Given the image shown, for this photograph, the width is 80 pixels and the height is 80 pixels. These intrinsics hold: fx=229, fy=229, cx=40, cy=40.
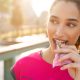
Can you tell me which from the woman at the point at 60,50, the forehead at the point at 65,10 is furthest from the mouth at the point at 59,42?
the forehead at the point at 65,10

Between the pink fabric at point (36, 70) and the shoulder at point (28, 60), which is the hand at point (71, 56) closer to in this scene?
the pink fabric at point (36, 70)

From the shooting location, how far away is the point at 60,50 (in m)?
1.19

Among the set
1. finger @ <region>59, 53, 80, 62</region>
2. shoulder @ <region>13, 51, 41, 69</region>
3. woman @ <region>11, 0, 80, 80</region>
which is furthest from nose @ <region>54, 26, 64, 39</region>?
shoulder @ <region>13, 51, 41, 69</region>

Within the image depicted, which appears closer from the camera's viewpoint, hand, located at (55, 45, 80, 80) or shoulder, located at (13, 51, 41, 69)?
hand, located at (55, 45, 80, 80)

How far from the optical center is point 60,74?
1295mm

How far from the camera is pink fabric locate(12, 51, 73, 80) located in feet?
4.24

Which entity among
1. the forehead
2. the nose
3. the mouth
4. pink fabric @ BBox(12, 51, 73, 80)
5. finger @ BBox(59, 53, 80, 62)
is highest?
the forehead

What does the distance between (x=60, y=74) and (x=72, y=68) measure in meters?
0.08

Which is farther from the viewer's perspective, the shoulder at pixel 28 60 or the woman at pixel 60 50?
the shoulder at pixel 28 60

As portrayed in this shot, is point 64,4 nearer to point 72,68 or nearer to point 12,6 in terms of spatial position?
point 72,68

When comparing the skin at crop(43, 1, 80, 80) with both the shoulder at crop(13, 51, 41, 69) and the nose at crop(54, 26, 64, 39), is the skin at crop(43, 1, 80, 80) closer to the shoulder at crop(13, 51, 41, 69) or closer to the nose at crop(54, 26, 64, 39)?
the nose at crop(54, 26, 64, 39)

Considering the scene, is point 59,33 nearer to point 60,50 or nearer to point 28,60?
point 60,50

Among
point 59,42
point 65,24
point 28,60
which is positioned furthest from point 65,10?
point 28,60

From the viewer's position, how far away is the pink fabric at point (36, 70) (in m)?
1.29
